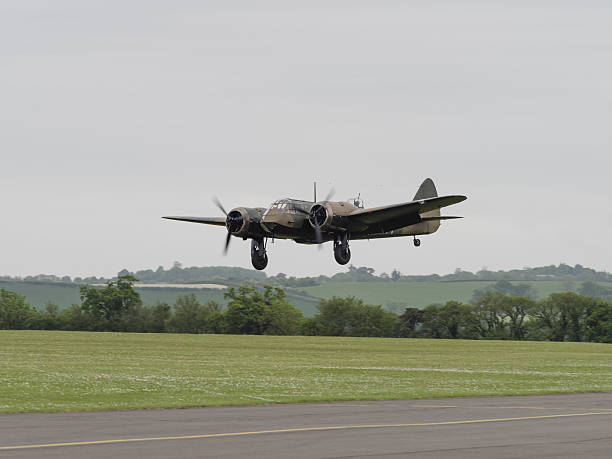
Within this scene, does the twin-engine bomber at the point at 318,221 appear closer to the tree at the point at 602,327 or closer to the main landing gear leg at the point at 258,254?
the main landing gear leg at the point at 258,254

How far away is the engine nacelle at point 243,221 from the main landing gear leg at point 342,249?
16.1 feet

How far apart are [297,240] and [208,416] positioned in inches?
820

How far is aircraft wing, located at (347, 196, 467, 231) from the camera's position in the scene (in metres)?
55.7

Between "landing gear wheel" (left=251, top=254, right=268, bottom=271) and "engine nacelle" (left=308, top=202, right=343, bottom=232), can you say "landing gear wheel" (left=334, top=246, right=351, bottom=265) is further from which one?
"landing gear wheel" (left=251, top=254, right=268, bottom=271)

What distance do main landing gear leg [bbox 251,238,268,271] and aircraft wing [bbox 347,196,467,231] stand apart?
583 cm

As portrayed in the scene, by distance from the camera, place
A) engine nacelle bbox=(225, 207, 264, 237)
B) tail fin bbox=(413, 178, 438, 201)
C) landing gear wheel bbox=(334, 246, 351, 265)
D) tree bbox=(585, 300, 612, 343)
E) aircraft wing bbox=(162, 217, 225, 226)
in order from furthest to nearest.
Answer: tree bbox=(585, 300, 612, 343) < tail fin bbox=(413, 178, 438, 201) < aircraft wing bbox=(162, 217, 225, 226) < landing gear wheel bbox=(334, 246, 351, 265) < engine nacelle bbox=(225, 207, 264, 237)

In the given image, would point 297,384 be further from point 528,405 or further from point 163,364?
point 163,364

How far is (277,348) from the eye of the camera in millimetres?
129375

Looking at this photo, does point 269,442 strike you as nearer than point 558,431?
Yes

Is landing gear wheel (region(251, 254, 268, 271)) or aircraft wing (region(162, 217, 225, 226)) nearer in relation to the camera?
landing gear wheel (region(251, 254, 268, 271))

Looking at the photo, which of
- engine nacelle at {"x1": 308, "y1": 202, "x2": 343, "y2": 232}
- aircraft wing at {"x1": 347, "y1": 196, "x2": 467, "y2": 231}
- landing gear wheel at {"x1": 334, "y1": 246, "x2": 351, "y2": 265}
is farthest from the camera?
engine nacelle at {"x1": 308, "y1": 202, "x2": 343, "y2": 232}

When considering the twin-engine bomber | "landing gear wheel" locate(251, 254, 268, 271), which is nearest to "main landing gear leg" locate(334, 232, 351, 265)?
the twin-engine bomber

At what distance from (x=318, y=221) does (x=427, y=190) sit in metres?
17.2

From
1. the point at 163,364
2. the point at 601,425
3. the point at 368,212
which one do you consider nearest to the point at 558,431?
the point at 601,425
